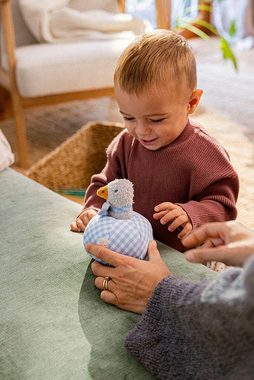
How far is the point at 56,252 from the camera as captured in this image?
4.10 feet

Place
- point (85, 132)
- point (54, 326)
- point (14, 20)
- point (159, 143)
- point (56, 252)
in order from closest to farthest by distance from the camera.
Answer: point (54, 326) → point (56, 252) → point (159, 143) → point (85, 132) → point (14, 20)

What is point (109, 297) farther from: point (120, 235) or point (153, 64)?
point (153, 64)

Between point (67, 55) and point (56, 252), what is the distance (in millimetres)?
1611

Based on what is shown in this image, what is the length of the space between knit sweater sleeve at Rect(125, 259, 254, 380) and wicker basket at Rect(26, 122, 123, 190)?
131 centimetres

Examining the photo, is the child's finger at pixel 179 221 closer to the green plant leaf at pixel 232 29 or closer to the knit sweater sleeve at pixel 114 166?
the knit sweater sleeve at pixel 114 166

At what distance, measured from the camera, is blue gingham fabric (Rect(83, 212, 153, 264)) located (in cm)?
115

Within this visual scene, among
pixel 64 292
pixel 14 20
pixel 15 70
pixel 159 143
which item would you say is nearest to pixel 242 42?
pixel 14 20

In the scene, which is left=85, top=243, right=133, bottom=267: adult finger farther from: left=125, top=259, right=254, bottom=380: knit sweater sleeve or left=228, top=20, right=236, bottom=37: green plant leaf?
left=228, top=20, right=236, bottom=37: green plant leaf

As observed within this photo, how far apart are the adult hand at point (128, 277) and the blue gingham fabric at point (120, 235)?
24mm

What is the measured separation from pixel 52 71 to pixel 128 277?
1.71 meters

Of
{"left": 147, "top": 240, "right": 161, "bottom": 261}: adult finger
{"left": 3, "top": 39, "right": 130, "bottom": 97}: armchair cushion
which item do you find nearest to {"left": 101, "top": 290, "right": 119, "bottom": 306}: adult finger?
{"left": 147, "top": 240, "right": 161, "bottom": 261}: adult finger

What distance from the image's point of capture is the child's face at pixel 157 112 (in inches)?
50.2

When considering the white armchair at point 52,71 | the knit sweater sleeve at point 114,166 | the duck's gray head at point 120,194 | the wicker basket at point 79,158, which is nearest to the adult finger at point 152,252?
the duck's gray head at point 120,194

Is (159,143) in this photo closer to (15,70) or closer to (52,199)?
(52,199)
